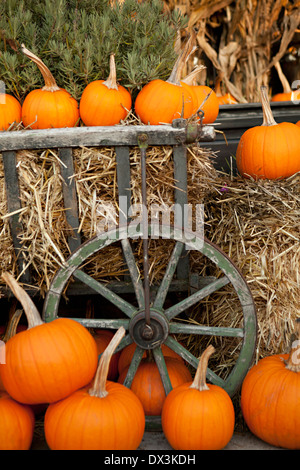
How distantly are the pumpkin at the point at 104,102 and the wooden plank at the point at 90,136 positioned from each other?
0.17 m

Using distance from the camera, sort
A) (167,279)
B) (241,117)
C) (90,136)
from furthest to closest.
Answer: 1. (241,117)
2. (167,279)
3. (90,136)

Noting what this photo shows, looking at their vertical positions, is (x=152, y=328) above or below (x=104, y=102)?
below

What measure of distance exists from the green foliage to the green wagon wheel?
744 millimetres

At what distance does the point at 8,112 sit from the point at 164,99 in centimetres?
70

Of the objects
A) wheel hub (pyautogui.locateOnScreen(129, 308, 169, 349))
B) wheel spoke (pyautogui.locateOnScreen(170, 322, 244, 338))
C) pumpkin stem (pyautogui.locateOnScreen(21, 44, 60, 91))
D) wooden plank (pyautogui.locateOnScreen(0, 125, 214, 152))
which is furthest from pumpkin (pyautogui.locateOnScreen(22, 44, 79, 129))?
wheel spoke (pyautogui.locateOnScreen(170, 322, 244, 338))

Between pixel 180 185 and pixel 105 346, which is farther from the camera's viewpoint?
pixel 105 346

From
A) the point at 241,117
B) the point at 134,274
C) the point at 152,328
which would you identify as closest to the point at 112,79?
the point at 134,274

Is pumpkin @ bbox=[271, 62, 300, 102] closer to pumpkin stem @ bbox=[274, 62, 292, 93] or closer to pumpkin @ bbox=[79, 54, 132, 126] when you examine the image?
pumpkin stem @ bbox=[274, 62, 292, 93]

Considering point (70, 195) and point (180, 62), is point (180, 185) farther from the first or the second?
point (180, 62)

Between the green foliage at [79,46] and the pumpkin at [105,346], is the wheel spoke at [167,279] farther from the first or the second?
the green foliage at [79,46]

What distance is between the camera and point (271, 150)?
2582 millimetres

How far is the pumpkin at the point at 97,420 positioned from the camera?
5.72ft

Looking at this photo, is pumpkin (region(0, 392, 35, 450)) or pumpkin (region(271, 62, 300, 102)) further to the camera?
pumpkin (region(271, 62, 300, 102))

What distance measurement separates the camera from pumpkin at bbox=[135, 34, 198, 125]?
215 cm
